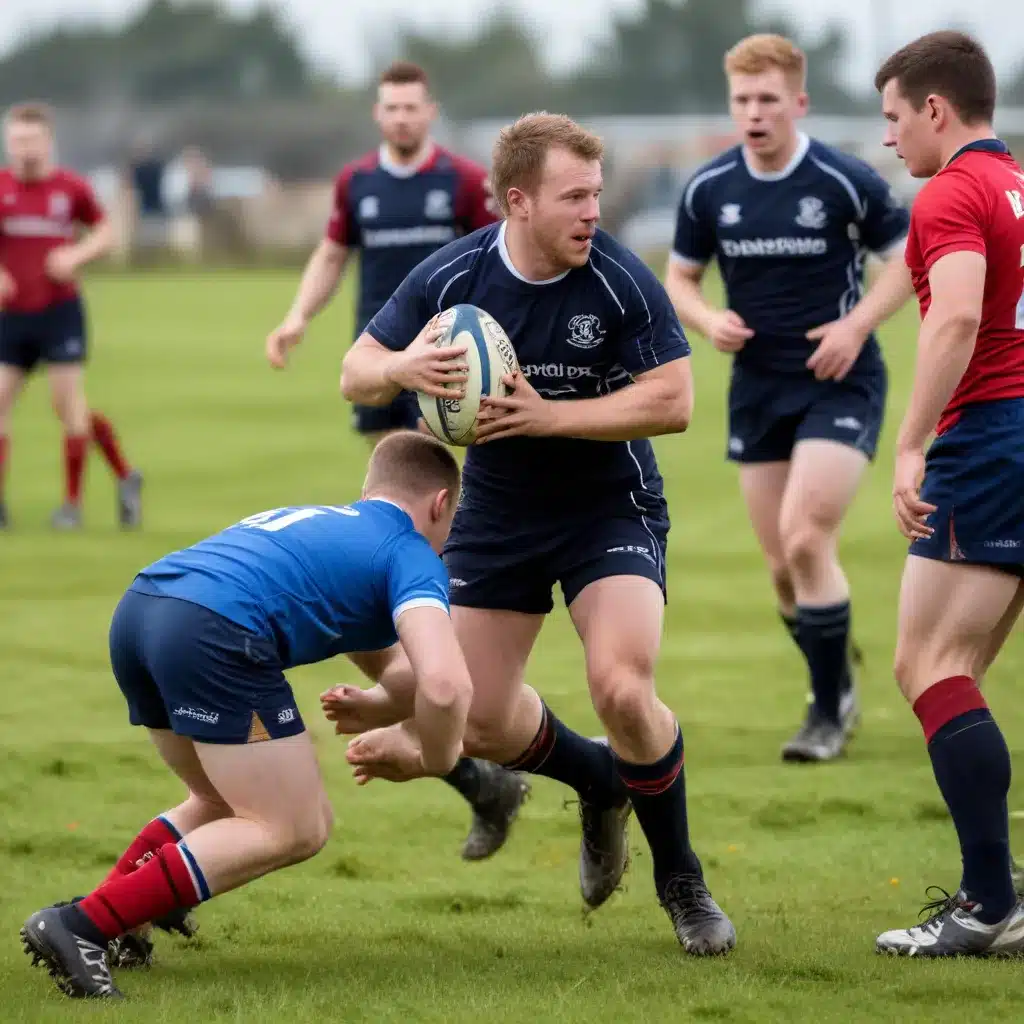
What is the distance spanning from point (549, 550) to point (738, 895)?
128 cm

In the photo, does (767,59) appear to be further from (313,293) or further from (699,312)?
(313,293)

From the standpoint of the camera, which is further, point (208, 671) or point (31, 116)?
point (31, 116)

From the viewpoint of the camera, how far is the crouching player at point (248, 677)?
4531 millimetres

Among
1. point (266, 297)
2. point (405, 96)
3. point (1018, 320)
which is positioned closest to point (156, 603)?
point (1018, 320)

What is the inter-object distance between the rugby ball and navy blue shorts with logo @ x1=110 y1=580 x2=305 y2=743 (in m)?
0.85

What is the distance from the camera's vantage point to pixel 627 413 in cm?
512

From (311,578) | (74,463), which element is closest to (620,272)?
(311,578)

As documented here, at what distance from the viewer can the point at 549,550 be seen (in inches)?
215

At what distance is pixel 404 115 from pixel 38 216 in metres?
5.03

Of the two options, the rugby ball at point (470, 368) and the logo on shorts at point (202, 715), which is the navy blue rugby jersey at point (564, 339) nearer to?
the rugby ball at point (470, 368)

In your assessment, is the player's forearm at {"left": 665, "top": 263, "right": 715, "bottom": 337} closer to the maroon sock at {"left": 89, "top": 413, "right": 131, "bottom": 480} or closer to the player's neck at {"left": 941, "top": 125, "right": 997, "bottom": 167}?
the player's neck at {"left": 941, "top": 125, "right": 997, "bottom": 167}

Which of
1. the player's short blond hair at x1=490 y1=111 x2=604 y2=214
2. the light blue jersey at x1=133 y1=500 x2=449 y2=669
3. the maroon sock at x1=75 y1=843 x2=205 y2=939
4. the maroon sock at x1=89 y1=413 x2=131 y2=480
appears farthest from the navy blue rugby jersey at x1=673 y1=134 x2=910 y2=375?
the maroon sock at x1=89 y1=413 x2=131 y2=480

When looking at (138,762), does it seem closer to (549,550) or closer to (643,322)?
(549,550)

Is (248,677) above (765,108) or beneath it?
beneath
